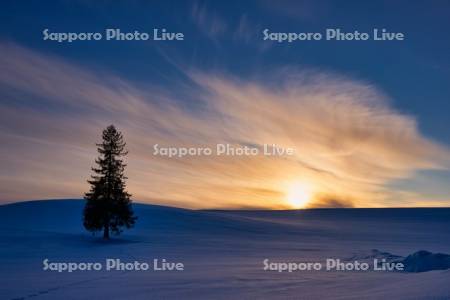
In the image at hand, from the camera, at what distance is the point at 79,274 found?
55.2ft

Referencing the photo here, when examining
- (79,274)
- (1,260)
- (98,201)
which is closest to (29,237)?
(98,201)

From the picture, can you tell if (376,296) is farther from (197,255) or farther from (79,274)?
(197,255)

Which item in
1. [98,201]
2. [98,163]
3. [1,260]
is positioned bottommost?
[1,260]

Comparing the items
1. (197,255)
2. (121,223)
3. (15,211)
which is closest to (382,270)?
(197,255)

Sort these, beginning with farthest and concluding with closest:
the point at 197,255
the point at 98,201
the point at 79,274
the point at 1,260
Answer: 1. the point at 98,201
2. the point at 197,255
3. the point at 1,260
4. the point at 79,274

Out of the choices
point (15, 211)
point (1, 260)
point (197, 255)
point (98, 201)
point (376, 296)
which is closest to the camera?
point (376, 296)

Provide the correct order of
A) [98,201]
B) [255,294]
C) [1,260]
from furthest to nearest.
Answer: [98,201] < [1,260] < [255,294]

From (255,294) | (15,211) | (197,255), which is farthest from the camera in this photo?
(15,211)

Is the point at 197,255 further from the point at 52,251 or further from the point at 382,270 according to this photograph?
the point at 382,270

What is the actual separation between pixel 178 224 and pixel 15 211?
22656 mm

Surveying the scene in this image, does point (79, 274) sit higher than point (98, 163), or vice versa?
point (98, 163)

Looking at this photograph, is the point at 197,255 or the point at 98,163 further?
the point at 98,163

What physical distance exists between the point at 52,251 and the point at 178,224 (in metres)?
24.3

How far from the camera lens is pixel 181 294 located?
11727 millimetres
